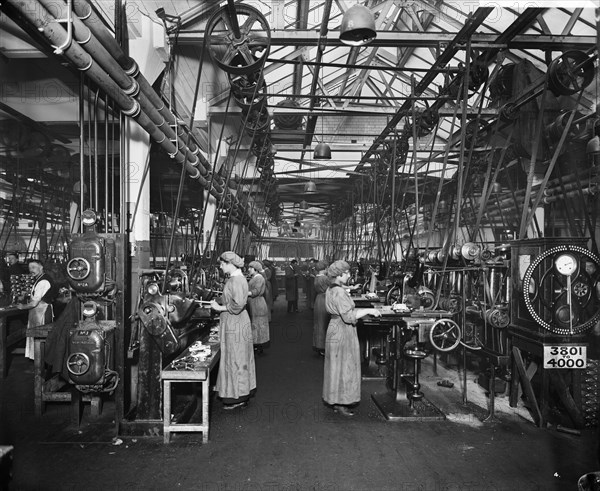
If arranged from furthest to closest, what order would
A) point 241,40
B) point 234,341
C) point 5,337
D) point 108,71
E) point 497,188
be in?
point 497,188 < point 5,337 < point 234,341 < point 241,40 < point 108,71

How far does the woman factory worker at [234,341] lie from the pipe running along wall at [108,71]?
1.88 meters

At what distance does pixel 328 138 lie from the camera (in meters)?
11.1

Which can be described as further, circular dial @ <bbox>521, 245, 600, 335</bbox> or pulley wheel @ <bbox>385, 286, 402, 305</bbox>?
pulley wheel @ <bbox>385, 286, 402, 305</bbox>

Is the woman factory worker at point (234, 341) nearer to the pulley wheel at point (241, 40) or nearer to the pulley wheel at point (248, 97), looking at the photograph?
the pulley wheel at point (241, 40)

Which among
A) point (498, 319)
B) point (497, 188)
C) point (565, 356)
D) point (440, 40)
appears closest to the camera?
point (565, 356)

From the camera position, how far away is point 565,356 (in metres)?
4.54

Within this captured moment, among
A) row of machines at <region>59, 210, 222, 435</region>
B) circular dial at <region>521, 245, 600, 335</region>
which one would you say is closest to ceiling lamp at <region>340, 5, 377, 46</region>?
circular dial at <region>521, 245, 600, 335</region>

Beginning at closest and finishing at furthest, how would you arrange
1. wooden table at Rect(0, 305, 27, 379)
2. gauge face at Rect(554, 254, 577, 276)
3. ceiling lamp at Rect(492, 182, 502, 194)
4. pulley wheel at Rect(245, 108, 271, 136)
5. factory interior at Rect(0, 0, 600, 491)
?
factory interior at Rect(0, 0, 600, 491), gauge face at Rect(554, 254, 577, 276), wooden table at Rect(0, 305, 27, 379), pulley wheel at Rect(245, 108, 271, 136), ceiling lamp at Rect(492, 182, 502, 194)

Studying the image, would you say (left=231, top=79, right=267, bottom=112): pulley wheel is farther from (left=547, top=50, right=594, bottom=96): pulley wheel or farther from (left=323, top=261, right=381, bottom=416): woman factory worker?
(left=547, top=50, right=594, bottom=96): pulley wheel

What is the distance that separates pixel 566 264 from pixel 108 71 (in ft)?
16.4

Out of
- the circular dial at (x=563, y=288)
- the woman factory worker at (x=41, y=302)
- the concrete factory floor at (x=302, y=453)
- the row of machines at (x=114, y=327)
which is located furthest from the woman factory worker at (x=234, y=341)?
the woman factory worker at (x=41, y=302)

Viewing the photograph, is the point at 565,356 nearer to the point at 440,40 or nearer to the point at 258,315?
the point at 440,40

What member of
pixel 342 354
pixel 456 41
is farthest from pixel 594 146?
pixel 342 354

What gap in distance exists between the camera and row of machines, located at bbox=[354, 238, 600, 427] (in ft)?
15.0
